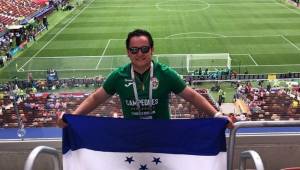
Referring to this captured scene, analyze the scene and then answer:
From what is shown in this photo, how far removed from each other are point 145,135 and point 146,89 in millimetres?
339

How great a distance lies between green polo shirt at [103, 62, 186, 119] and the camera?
9.77 feet

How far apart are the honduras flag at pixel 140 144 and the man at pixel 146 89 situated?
0.22 m

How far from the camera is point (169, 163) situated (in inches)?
110

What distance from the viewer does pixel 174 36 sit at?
25.2m

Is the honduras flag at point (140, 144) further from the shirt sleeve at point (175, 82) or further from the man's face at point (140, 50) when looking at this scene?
the man's face at point (140, 50)

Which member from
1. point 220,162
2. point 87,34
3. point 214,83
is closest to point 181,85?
point 220,162

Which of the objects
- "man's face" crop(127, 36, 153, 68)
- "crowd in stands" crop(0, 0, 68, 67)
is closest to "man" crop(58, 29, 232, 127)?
"man's face" crop(127, 36, 153, 68)

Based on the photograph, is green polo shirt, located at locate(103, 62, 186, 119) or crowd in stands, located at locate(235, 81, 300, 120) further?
crowd in stands, located at locate(235, 81, 300, 120)

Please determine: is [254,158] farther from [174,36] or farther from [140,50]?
[174,36]

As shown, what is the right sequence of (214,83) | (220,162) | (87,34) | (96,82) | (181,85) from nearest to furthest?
(220,162)
(181,85)
(96,82)
(214,83)
(87,34)

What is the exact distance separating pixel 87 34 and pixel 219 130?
2411 centimetres

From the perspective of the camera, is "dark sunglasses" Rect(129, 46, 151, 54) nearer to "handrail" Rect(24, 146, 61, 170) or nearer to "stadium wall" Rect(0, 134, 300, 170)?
"handrail" Rect(24, 146, 61, 170)

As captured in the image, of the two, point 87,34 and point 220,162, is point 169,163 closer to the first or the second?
point 220,162

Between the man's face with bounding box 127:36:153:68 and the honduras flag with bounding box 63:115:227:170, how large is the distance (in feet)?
1.35
